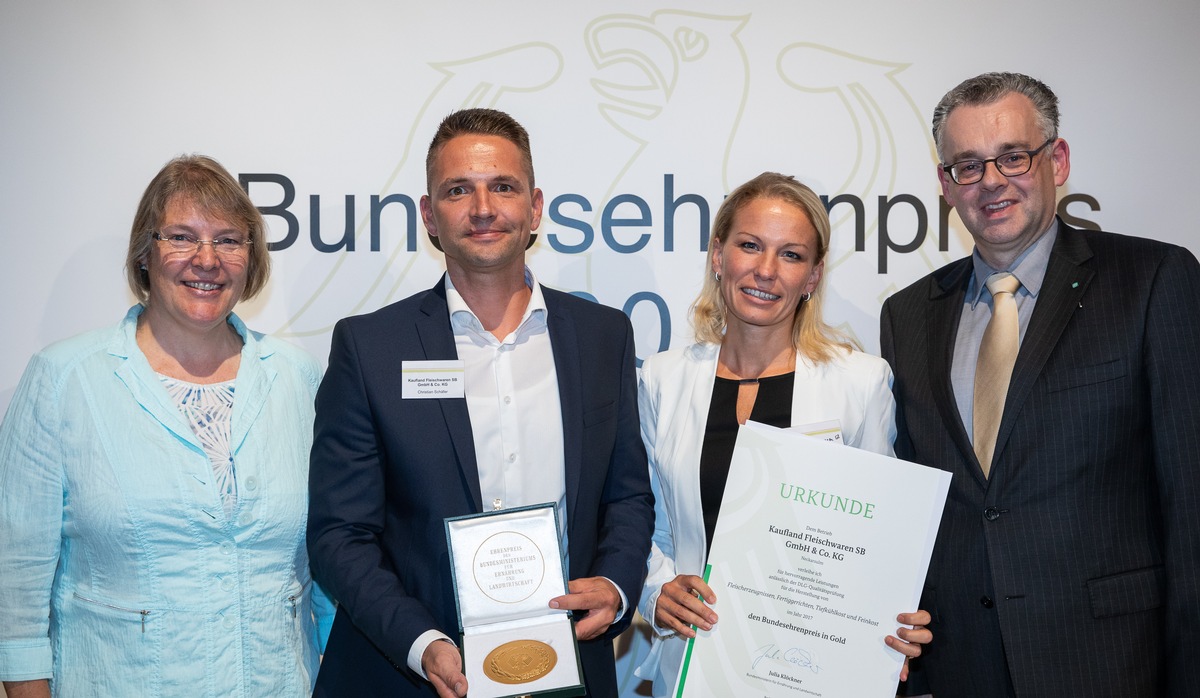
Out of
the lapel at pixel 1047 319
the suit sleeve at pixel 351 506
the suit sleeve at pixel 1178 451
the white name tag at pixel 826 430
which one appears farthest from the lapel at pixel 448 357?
the suit sleeve at pixel 1178 451

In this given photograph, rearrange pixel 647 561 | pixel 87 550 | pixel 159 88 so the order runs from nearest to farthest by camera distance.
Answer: pixel 87 550
pixel 647 561
pixel 159 88

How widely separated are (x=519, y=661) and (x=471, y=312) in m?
1.04

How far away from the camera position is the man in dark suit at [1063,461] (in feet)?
7.51

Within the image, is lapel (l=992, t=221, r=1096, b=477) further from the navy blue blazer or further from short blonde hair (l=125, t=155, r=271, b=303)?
short blonde hair (l=125, t=155, r=271, b=303)

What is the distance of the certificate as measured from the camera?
2262mm

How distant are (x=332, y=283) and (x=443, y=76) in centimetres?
97

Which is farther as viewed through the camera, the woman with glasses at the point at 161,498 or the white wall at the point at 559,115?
the white wall at the point at 559,115

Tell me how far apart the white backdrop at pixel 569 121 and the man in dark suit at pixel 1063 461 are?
1.14 meters

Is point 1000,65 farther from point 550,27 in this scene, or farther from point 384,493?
point 384,493

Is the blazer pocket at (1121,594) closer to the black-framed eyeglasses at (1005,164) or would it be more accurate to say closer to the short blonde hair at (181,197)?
the black-framed eyeglasses at (1005,164)

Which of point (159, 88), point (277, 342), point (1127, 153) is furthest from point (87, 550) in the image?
point (1127, 153)

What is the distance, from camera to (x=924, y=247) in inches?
145

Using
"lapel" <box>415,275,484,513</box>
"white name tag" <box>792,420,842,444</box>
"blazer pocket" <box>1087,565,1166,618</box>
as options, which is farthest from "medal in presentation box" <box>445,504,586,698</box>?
"blazer pocket" <box>1087,565,1166,618</box>

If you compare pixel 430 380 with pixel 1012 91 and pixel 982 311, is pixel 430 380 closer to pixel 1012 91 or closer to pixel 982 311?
→ pixel 982 311
